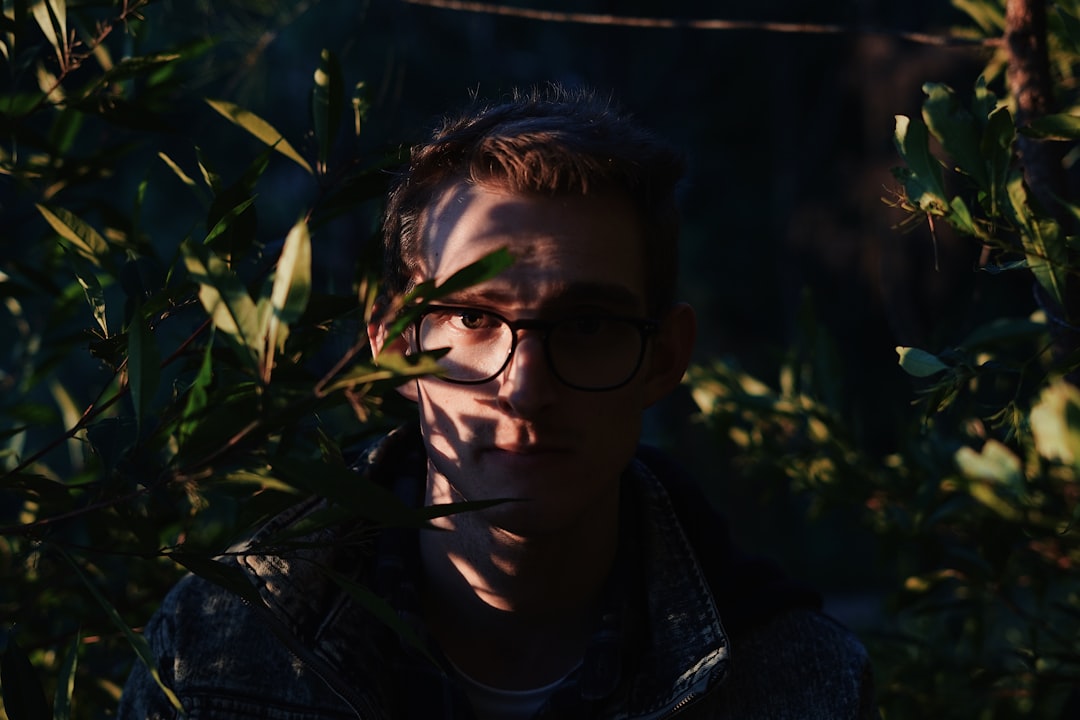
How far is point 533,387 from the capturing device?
171cm

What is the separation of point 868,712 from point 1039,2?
121cm

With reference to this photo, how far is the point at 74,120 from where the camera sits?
216cm

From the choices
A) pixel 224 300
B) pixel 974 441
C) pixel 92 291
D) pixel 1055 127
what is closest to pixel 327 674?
pixel 92 291

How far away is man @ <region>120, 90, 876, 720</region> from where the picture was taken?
1.76 metres

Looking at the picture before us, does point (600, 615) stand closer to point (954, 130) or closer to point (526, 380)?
point (526, 380)

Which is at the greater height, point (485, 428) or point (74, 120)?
point (74, 120)

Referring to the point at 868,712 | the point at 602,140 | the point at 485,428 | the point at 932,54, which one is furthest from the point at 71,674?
the point at 932,54

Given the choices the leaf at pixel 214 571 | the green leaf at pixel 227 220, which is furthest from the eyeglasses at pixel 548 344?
the leaf at pixel 214 571

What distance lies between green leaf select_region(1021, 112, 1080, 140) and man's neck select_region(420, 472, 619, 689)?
0.93 m

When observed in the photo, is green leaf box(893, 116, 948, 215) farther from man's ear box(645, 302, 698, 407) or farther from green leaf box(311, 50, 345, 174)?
green leaf box(311, 50, 345, 174)

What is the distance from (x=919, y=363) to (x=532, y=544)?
2.34ft

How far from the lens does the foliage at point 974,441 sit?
154cm

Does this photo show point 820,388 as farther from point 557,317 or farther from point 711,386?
point 557,317

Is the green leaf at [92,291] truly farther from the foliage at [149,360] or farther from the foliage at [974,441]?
the foliage at [974,441]
